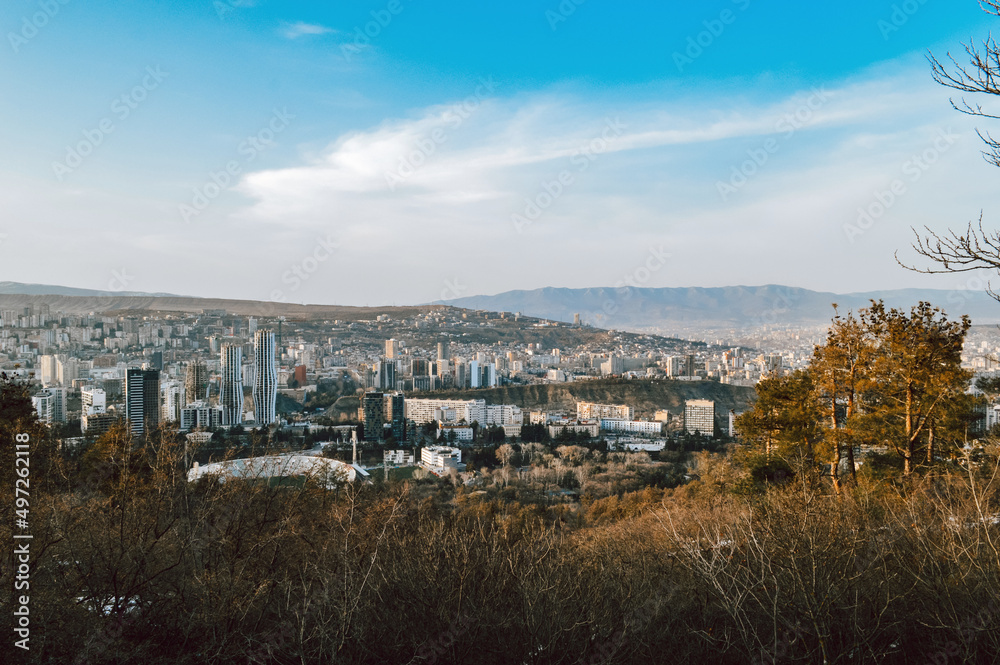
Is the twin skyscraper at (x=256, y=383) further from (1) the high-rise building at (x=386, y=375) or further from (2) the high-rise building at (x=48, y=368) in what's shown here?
(1) the high-rise building at (x=386, y=375)

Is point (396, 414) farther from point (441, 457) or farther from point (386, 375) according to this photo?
point (386, 375)

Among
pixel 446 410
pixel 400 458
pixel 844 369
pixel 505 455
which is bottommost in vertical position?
pixel 446 410

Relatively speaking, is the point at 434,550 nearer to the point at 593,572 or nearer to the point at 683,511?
the point at 593,572

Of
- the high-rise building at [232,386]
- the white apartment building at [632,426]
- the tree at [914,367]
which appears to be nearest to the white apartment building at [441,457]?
the white apartment building at [632,426]

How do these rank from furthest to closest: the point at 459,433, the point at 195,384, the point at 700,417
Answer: the point at 195,384 → the point at 700,417 → the point at 459,433

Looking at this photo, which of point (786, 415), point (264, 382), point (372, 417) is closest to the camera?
point (786, 415)

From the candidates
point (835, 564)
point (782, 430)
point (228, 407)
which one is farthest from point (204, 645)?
point (228, 407)

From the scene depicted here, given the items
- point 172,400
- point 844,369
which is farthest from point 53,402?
point 844,369
